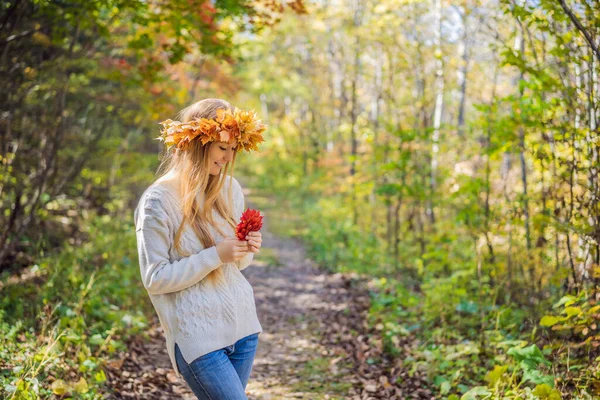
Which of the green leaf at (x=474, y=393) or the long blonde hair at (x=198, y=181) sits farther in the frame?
the green leaf at (x=474, y=393)

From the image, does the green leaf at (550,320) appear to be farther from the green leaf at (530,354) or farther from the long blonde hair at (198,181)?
the long blonde hair at (198,181)

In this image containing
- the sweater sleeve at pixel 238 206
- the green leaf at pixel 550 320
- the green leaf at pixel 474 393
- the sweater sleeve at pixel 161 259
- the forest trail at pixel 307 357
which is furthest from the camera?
the forest trail at pixel 307 357

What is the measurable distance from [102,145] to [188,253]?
7.36 m

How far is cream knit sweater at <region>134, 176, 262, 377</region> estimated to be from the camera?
7.10ft

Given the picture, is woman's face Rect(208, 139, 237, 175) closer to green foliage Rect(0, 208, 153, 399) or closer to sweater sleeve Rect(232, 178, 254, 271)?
sweater sleeve Rect(232, 178, 254, 271)

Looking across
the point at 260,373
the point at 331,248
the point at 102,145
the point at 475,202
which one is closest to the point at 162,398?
the point at 260,373

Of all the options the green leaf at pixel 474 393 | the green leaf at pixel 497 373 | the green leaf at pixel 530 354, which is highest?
the green leaf at pixel 530 354

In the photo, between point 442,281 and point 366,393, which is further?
point 442,281

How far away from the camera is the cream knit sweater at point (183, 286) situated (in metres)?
2.16

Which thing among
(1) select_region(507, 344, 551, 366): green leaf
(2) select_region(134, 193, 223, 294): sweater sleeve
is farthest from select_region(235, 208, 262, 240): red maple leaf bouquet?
(1) select_region(507, 344, 551, 366): green leaf

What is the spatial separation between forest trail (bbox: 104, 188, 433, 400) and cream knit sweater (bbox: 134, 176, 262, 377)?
7.66 feet

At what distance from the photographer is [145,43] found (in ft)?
21.8

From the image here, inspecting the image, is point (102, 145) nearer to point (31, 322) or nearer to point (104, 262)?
point (104, 262)

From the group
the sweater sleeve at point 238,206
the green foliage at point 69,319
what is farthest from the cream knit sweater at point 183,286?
the green foliage at point 69,319
